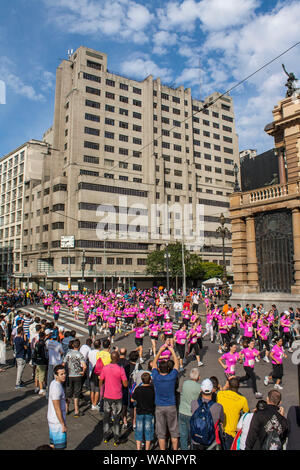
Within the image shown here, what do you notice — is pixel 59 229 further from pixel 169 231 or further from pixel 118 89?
pixel 118 89

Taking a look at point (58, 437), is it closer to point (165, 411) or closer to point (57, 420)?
point (57, 420)

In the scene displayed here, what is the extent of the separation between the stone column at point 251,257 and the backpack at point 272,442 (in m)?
18.2

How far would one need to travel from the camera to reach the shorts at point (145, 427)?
5.46m

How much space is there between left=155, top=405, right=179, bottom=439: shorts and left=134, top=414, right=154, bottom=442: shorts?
0.13m

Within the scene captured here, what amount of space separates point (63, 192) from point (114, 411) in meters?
55.9

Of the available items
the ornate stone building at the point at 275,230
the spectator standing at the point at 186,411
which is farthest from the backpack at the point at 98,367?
the ornate stone building at the point at 275,230

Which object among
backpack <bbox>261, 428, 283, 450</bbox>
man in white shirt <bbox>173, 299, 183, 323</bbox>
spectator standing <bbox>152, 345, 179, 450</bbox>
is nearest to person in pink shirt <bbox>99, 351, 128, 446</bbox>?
spectator standing <bbox>152, 345, 179, 450</bbox>

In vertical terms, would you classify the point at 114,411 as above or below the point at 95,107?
below

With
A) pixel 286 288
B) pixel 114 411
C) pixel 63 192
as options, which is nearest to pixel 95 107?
pixel 63 192

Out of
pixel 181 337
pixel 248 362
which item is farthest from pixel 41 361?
pixel 248 362

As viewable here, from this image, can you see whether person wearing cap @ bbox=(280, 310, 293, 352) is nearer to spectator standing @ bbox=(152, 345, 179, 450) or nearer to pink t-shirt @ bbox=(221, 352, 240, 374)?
pink t-shirt @ bbox=(221, 352, 240, 374)

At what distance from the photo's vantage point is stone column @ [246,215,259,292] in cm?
2167

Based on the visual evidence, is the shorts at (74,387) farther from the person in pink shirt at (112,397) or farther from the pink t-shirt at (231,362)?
the pink t-shirt at (231,362)

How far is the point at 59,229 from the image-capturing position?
193ft
